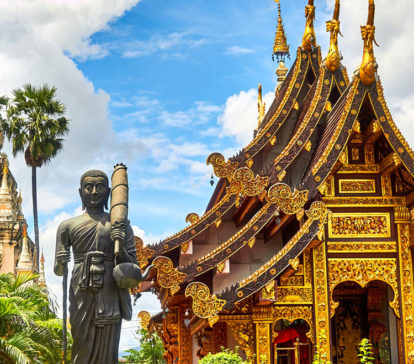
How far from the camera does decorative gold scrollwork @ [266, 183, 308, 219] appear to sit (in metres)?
13.6

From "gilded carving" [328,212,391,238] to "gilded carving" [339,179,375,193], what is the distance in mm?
457

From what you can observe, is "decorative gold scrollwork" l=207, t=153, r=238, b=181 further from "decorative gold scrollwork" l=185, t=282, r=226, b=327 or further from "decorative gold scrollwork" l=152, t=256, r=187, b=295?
"decorative gold scrollwork" l=185, t=282, r=226, b=327

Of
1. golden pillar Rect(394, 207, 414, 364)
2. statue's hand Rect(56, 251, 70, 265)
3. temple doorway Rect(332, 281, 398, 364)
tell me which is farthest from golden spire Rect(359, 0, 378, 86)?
statue's hand Rect(56, 251, 70, 265)

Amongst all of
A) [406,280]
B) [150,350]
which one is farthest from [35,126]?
[406,280]

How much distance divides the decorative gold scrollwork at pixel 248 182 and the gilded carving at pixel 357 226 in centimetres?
148

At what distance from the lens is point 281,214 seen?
14.5 meters

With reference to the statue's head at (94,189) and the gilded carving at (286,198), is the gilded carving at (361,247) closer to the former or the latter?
the gilded carving at (286,198)

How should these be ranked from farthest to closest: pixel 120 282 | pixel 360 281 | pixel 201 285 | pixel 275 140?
pixel 275 140 < pixel 360 281 < pixel 201 285 < pixel 120 282

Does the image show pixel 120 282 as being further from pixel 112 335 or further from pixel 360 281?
pixel 360 281

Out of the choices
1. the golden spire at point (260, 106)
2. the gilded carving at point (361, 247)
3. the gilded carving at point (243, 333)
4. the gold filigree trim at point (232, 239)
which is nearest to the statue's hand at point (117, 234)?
the gold filigree trim at point (232, 239)

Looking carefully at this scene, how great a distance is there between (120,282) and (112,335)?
0.53 m

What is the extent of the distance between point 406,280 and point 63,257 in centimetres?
860

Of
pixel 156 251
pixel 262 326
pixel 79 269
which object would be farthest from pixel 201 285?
pixel 79 269

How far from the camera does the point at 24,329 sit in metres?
17.0
